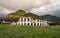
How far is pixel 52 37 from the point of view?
85.0ft

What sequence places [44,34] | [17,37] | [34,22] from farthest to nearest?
1. [34,22]
2. [44,34]
3. [17,37]

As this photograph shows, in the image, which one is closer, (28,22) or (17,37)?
(17,37)

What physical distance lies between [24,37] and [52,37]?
461 cm

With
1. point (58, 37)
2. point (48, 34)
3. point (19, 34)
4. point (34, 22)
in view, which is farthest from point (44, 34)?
point (34, 22)

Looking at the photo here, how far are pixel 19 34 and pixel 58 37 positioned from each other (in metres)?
6.59

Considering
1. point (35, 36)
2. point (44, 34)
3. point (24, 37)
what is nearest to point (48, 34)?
point (44, 34)

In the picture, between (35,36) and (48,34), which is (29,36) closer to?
(35,36)

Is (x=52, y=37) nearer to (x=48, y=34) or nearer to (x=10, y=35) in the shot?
(x=48, y=34)

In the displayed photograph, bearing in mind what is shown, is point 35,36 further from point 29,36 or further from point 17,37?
point 17,37

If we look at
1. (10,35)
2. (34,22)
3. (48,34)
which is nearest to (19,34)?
(10,35)

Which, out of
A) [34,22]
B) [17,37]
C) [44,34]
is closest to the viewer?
[17,37]

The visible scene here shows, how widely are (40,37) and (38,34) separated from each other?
64.8 inches

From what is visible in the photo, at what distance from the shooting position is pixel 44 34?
27234mm

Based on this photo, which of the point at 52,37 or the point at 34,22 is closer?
the point at 52,37
